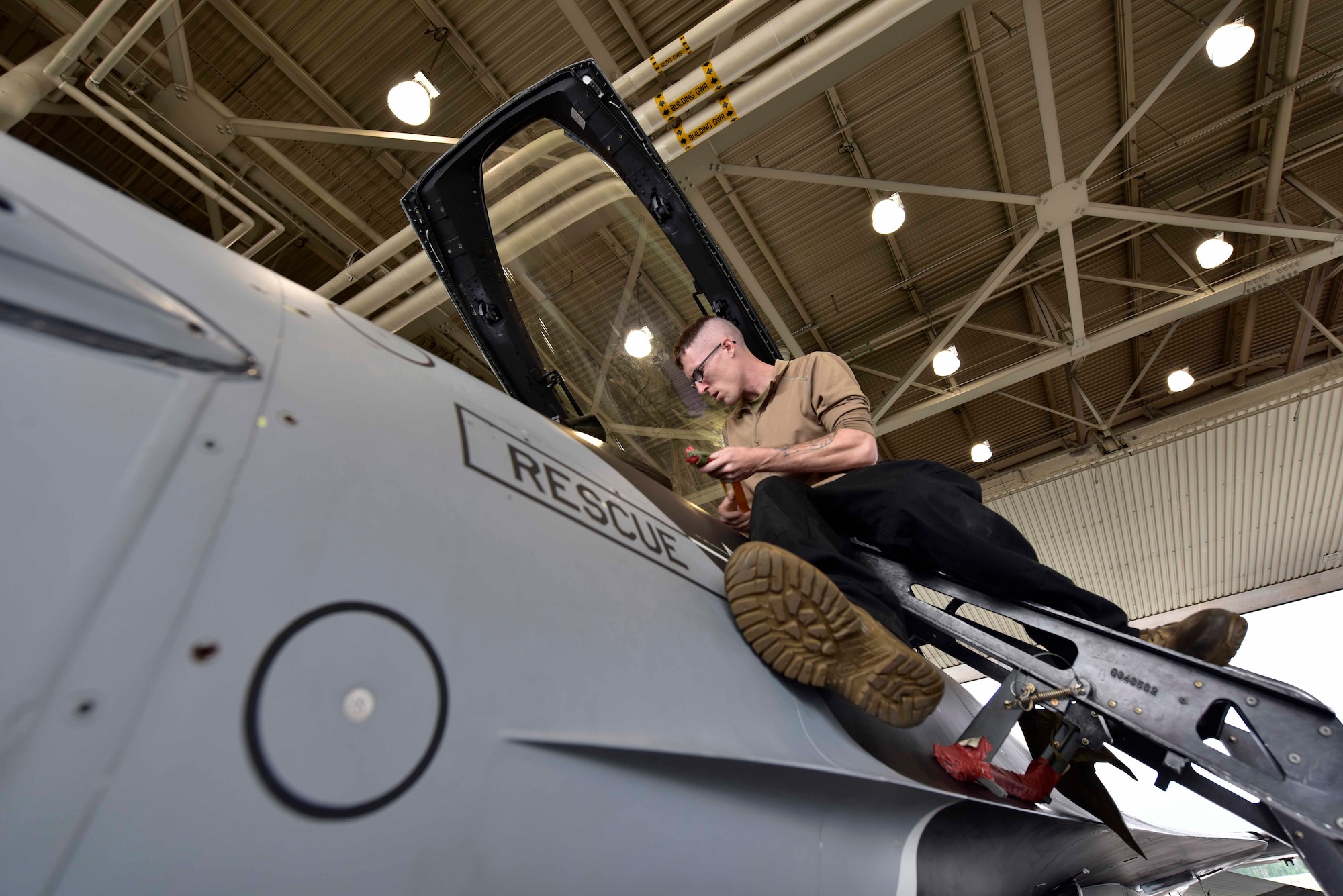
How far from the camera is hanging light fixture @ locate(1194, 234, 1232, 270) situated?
7.07m

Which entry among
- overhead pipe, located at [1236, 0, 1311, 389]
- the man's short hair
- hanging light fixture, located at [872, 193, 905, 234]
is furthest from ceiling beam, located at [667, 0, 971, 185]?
overhead pipe, located at [1236, 0, 1311, 389]

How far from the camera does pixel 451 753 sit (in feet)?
2.04

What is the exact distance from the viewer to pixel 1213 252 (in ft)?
23.3

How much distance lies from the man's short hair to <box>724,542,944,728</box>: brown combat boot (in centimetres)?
115

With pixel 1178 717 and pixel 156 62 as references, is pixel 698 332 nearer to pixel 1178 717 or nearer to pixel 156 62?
pixel 1178 717

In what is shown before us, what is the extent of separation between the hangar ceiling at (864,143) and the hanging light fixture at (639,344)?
10.4 feet

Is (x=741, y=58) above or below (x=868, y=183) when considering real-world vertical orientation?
below

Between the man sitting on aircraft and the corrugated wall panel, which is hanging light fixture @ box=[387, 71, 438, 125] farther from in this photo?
the corrugated wall panel

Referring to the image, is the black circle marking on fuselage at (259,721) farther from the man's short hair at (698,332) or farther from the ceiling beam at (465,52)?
the ceiling beam at (465,52)

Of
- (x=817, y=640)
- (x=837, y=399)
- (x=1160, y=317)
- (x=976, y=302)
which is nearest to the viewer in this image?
(x=817, y=640)

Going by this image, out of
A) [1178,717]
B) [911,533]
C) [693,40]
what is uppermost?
[693,40]

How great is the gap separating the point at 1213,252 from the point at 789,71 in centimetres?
566

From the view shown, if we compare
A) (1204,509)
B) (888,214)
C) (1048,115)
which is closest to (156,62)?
(888,214)

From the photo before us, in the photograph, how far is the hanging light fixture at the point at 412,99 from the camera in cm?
482
